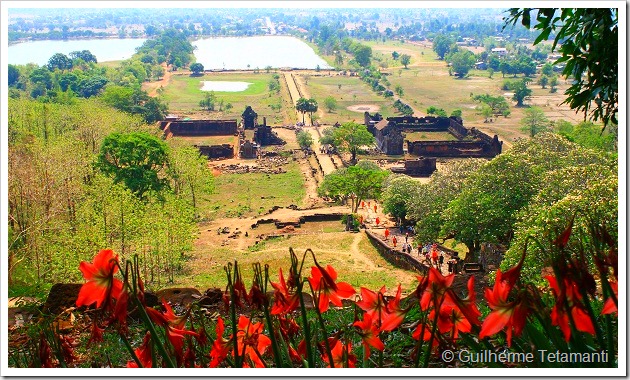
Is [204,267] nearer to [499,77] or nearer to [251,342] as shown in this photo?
[251,342]

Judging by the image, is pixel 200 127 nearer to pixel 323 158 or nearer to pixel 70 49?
pixel 323 158

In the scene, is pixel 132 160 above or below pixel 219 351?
below

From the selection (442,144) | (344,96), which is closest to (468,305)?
(442,144)

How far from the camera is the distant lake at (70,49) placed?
356 feet

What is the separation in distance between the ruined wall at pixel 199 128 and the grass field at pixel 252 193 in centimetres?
1311

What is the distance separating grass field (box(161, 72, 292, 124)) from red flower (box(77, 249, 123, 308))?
5922cm

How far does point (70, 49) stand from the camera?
433ft

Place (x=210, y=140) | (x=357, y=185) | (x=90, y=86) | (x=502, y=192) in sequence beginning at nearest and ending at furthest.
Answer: (x=502, y=192)
(x=357, y=185)
(x=210, y=140)
(x=90, y=86)

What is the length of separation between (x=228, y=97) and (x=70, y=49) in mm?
64928

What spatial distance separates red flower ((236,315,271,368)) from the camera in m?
4.74

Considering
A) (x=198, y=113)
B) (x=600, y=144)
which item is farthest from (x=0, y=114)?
(x=198, y=113)

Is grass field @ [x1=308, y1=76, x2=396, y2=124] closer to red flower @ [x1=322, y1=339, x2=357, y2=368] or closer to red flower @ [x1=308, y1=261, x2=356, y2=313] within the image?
red flower @ [x1=322, y1=339, x2=357, y2=368]

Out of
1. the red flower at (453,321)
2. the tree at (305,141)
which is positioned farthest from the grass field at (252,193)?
the red flower at (453,321)

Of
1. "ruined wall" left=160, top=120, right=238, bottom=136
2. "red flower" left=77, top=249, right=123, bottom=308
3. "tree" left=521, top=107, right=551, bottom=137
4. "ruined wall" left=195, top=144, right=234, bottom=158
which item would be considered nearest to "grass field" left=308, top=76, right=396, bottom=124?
"ruined wall" left=160, top=120, right=238, bottom=136
